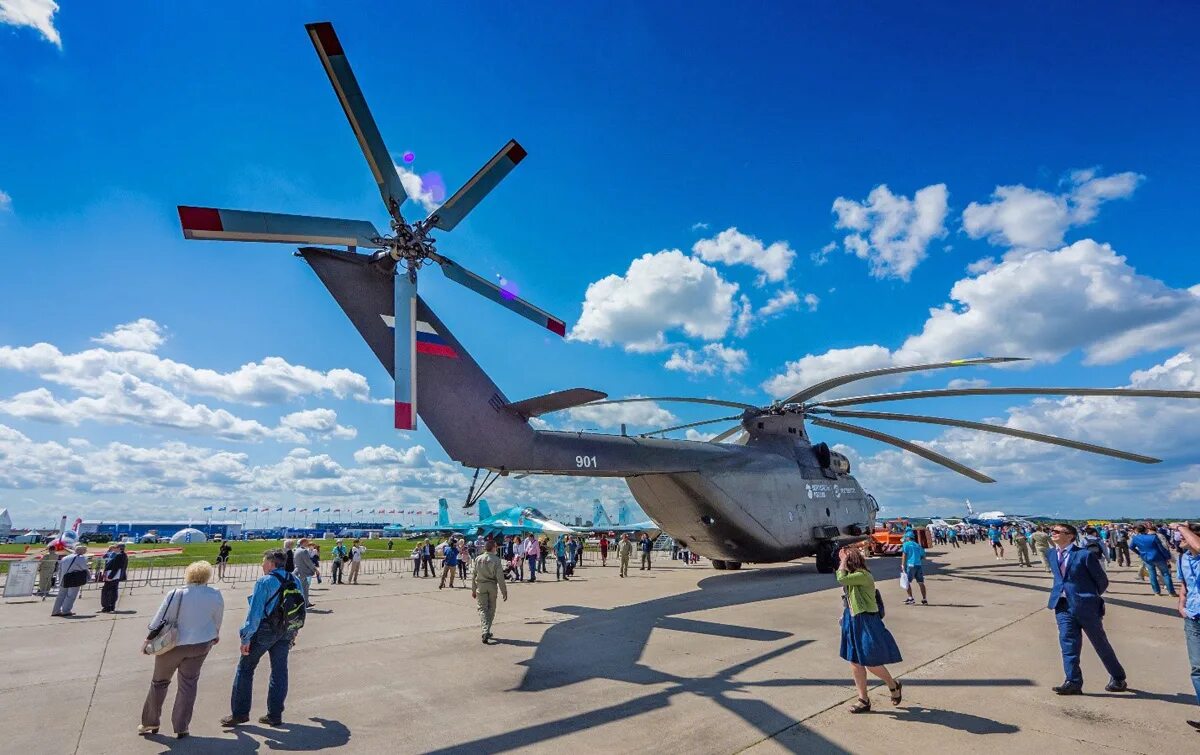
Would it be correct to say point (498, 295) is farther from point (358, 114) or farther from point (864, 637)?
point (864, 637)

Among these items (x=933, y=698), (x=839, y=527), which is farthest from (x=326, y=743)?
(x=839, y=527)

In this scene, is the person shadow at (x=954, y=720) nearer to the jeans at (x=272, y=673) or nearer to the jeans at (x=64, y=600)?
the jeans at (x=272, y=673)

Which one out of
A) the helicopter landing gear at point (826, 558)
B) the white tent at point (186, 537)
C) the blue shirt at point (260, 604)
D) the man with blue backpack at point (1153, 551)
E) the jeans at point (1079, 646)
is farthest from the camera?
the white tent at point (186, 537)

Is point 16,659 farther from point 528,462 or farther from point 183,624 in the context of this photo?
point 528,462

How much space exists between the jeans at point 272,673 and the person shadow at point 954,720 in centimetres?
559

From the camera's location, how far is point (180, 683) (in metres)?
5.00

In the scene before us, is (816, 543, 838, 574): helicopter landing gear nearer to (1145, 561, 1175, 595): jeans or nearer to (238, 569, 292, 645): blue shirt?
(1145, 561, 1175, 595): jeans

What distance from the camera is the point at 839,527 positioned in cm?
1811

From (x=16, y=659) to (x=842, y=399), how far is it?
1723 cm

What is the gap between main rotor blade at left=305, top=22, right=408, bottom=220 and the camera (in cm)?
675

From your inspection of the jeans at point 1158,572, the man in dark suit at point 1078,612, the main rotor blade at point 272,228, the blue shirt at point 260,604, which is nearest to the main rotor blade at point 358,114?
the main rotor blade at point 272,228

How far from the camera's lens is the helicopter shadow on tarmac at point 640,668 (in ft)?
16.5

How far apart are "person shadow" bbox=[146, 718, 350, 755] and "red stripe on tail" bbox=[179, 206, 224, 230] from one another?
540 cm

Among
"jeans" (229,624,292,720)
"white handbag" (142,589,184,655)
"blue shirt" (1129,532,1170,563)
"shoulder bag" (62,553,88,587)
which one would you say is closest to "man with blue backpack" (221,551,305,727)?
"jeans" (229,624,292,720)
